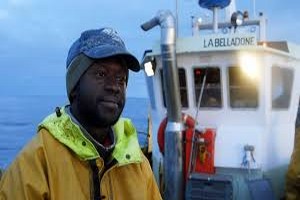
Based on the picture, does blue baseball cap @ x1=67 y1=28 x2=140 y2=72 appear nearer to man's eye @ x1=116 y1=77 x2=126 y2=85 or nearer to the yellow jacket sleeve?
man's eye @ x1=116 y1=77 x2=126 y2=85

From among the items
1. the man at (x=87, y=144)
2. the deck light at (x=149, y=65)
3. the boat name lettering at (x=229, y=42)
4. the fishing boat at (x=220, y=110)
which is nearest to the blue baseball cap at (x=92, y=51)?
the man at (x=87, y=144)

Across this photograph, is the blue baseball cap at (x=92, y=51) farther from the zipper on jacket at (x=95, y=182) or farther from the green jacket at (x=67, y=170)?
the zipper on jacket at (x=95, y=182)

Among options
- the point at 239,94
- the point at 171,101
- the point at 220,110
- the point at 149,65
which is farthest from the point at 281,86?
the point at 149,65

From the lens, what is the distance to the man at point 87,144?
200cm

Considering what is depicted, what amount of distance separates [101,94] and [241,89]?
652 centimetres

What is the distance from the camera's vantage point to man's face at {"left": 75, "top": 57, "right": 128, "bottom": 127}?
7.00 ft

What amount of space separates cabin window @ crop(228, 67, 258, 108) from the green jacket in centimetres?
627

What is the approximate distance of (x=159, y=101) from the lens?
9367 mm

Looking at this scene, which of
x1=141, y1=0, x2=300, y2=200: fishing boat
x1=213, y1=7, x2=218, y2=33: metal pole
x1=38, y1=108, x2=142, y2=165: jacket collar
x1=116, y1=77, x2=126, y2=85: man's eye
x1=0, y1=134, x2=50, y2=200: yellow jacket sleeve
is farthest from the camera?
x1=213, y1=7, x2=218, y2=33: metal pole

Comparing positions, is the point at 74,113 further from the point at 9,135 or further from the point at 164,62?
the point at 9,135

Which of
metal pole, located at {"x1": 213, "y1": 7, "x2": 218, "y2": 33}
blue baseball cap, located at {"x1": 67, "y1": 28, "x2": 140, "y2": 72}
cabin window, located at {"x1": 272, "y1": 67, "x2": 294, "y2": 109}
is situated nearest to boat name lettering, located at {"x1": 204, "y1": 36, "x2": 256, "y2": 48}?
metal pole, located at {"x1": 213, "y1": 7, "x2": 218, "y2": 33}

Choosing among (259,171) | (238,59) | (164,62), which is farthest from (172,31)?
(259,171)

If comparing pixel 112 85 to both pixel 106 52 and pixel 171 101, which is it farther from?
pixel 171 101

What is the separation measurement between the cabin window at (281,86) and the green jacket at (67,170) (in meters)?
6.66
